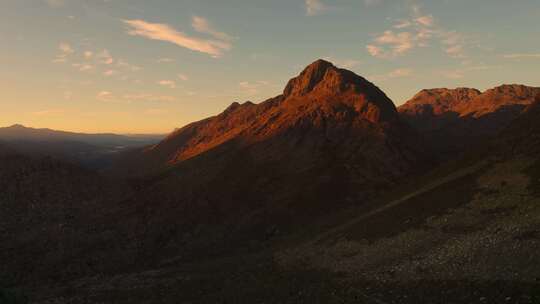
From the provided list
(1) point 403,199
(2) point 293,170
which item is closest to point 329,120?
(2) point 293,170

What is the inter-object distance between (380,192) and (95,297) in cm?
5608

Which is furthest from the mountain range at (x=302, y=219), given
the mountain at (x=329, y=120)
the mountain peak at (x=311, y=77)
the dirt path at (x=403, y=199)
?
the mountain peak at (x=311, y=77)

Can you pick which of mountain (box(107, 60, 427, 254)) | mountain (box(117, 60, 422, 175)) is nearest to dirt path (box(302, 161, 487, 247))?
mountain (box(107, 60, 427, 254))

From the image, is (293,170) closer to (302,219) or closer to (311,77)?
(302,219)

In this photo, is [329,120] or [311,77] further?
[311,77]

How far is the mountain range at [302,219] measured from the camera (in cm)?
3114

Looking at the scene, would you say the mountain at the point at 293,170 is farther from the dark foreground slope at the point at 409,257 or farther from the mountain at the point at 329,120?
the dark foreground slope at the point at 409,257

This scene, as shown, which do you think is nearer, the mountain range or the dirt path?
the mountain range

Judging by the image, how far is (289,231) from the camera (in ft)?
216

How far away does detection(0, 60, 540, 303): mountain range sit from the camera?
3114 cm

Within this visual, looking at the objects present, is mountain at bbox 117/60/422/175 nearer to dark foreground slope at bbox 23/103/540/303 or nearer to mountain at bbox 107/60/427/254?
mountain at bbox 107/60/427/254

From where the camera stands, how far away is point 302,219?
7094 centimetres

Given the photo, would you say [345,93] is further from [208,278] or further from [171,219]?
[208,278]

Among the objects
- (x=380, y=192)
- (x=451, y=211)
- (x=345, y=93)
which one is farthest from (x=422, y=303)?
(x=345, y=93)
